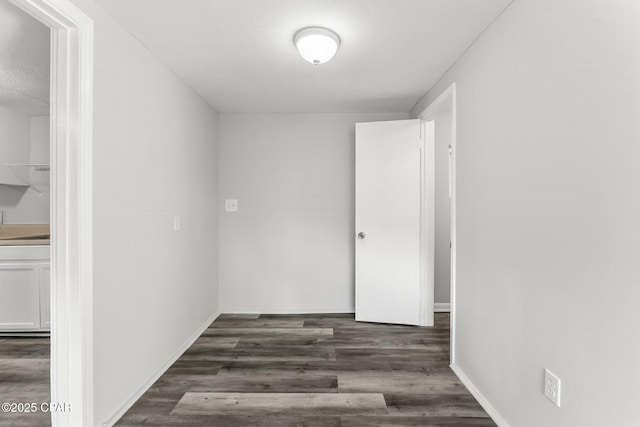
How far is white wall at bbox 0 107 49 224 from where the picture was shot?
3561 millimetres

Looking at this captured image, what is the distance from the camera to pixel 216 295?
3844mm

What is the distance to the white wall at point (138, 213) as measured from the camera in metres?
1.81

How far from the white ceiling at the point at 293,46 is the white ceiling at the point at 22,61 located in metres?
0.57

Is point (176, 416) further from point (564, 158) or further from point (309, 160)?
point (309, 160)

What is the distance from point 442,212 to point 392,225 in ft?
3.09

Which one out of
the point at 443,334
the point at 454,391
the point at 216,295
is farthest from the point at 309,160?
the point at 454,391

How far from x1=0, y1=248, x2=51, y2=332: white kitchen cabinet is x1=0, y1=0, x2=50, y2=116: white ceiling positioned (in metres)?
1.44

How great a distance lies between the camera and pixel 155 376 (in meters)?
2.36

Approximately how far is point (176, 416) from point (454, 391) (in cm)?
176

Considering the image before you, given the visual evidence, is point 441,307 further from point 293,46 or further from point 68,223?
point 68,223

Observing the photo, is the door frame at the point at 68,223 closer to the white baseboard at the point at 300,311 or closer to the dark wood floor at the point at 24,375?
the dark wood floor at the point at 24,375

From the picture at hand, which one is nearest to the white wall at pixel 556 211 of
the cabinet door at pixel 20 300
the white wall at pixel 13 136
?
the cabinet door at pixel 20 300

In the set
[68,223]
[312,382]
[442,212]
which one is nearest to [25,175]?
[68,223]

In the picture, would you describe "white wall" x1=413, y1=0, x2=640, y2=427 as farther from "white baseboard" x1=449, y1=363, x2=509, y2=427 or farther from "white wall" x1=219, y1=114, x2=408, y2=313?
"white wall" x1=219, y1=114, x2=408, y2=313
